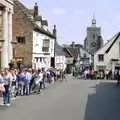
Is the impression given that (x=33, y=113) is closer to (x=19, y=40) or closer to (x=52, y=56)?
(x=19, y=40)

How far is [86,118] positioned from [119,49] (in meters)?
66.5

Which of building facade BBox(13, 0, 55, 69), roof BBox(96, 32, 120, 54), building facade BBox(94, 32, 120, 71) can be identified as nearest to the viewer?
building facade BBox(13, 0, 55, 69)

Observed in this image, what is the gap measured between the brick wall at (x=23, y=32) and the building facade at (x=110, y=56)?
92.4 ft

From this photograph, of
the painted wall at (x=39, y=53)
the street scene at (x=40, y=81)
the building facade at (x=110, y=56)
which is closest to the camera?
the street scene at (x=40, y=81)

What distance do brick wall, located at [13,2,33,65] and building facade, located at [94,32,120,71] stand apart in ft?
92.4

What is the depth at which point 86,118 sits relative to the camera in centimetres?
1922

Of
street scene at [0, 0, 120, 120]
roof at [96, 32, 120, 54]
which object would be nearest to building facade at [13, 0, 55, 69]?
street scene at [0, 0, 120, 120]

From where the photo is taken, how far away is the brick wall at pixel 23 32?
58.9 meters

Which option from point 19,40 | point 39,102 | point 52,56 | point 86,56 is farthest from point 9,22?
point 86,56

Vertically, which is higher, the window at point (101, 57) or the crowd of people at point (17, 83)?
the window at point (101, 57)

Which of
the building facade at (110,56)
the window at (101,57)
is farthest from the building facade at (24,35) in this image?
the window at (101,57)

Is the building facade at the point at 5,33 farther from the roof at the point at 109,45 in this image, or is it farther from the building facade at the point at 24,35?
the roof at the point at 109,45

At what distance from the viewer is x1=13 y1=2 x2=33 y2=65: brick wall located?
5894 centimetres

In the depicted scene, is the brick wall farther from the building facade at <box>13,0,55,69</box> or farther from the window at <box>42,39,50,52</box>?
the window at <box>42,39,50,52</box>
